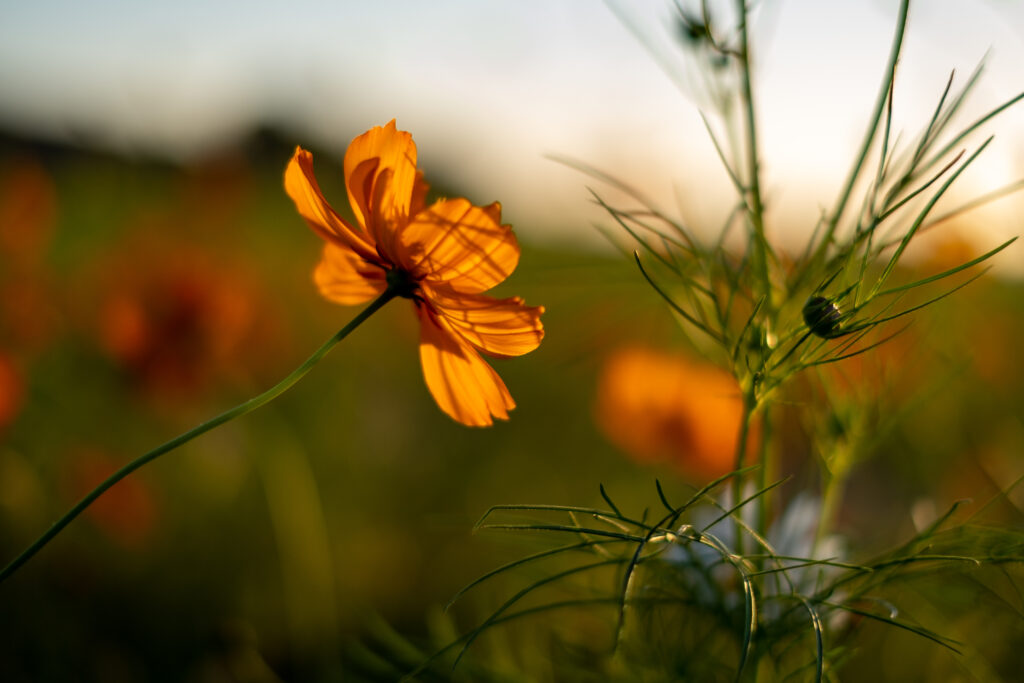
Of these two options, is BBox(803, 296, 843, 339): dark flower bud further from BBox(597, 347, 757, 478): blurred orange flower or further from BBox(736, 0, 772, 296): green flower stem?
BBox(597, 347, 757, 478): blurred orange flower

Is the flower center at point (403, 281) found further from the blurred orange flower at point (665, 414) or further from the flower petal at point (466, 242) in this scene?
the blurred orange flower at point (665, 414)

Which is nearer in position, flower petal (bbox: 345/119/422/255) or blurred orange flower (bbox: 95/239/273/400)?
flower petal (bbox: 345/119/422/255)

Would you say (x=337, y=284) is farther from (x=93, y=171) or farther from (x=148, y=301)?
(x=93, y=171)

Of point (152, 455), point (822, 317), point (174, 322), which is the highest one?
point (174, 322)

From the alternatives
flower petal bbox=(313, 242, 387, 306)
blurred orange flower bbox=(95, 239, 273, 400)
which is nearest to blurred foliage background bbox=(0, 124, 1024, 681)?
blurred orange flower bbox=(95, 239, 273, 400)

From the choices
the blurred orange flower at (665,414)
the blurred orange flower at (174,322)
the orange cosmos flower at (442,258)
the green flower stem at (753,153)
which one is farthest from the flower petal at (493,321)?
the blurred orange flower at (174,322)

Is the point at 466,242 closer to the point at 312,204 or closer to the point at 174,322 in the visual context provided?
the point at 312,204

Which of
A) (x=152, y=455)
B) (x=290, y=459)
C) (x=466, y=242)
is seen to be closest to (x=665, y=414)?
(x=290, y=459)
